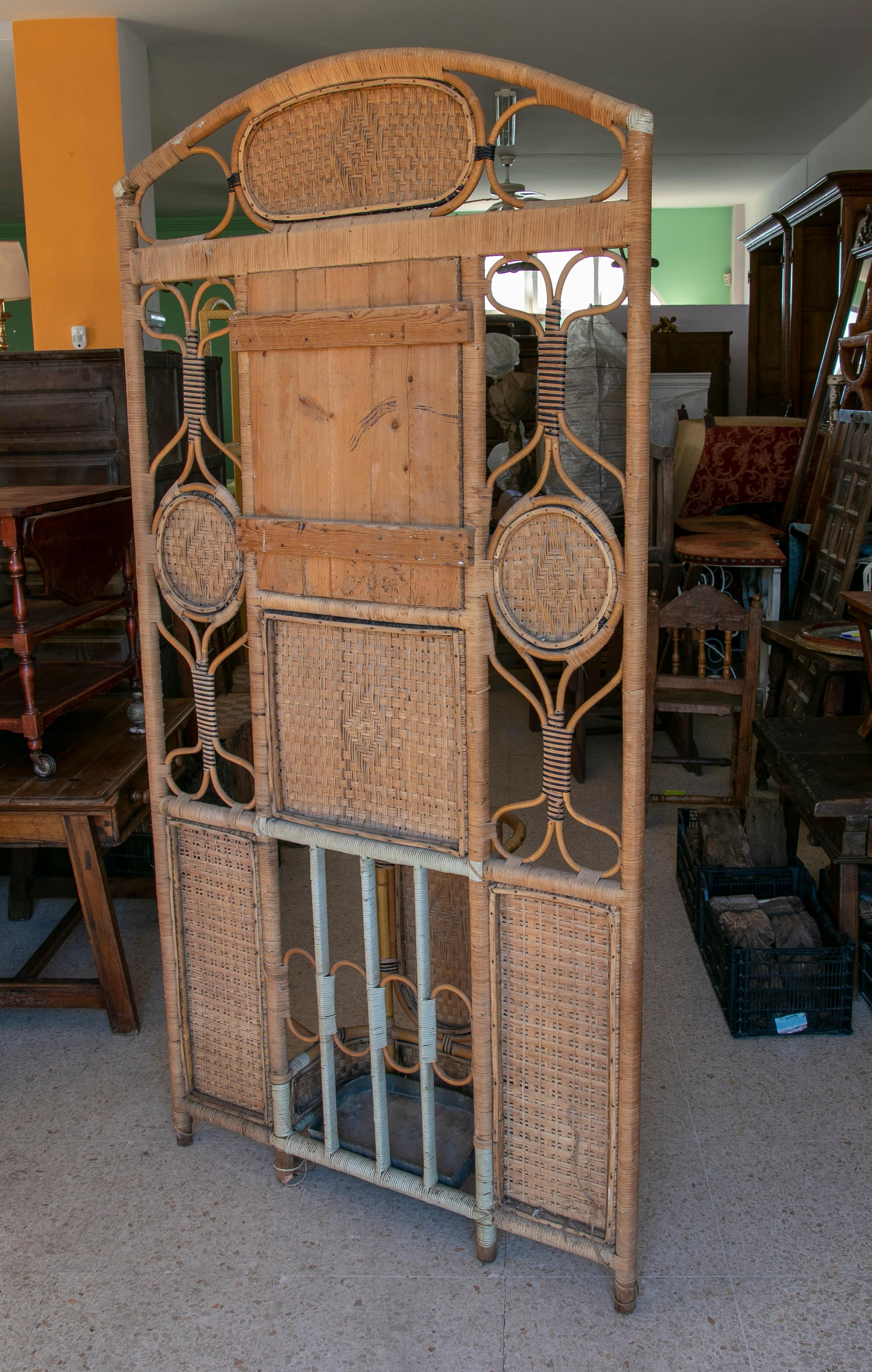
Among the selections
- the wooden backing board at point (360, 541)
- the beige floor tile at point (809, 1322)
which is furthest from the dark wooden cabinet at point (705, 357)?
the beige floor tile at point (809, 1322)

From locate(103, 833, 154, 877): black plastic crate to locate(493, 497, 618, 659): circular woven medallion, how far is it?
214cm

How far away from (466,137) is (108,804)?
1740 millimetres

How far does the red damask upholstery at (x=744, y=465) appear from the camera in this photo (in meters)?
6.86

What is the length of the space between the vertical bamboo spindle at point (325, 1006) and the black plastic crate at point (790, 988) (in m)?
1.09

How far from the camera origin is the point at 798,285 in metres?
7.75

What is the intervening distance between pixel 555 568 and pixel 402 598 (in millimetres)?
282

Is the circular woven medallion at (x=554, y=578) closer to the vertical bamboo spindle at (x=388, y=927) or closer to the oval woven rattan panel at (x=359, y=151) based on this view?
the oval woven rattan panel at (x=359, y=151)

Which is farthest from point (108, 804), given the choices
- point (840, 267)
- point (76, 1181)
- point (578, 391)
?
point (840, 267)

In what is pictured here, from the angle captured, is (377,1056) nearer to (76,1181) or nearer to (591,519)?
(76,1181)

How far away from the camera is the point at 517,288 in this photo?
13352 millimetres

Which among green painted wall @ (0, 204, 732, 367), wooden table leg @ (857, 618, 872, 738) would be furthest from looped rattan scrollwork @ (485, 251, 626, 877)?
green painted wall @ (0, 204, 732, 367)

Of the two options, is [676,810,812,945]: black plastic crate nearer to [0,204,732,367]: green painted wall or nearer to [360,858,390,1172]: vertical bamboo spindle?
[360,858,390,1172]: vertical bamboo spindle

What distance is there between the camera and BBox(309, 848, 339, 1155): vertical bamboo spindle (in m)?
2.20

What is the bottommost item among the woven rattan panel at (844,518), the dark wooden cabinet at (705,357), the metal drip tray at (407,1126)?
the metal drip tray at (407,1126)
